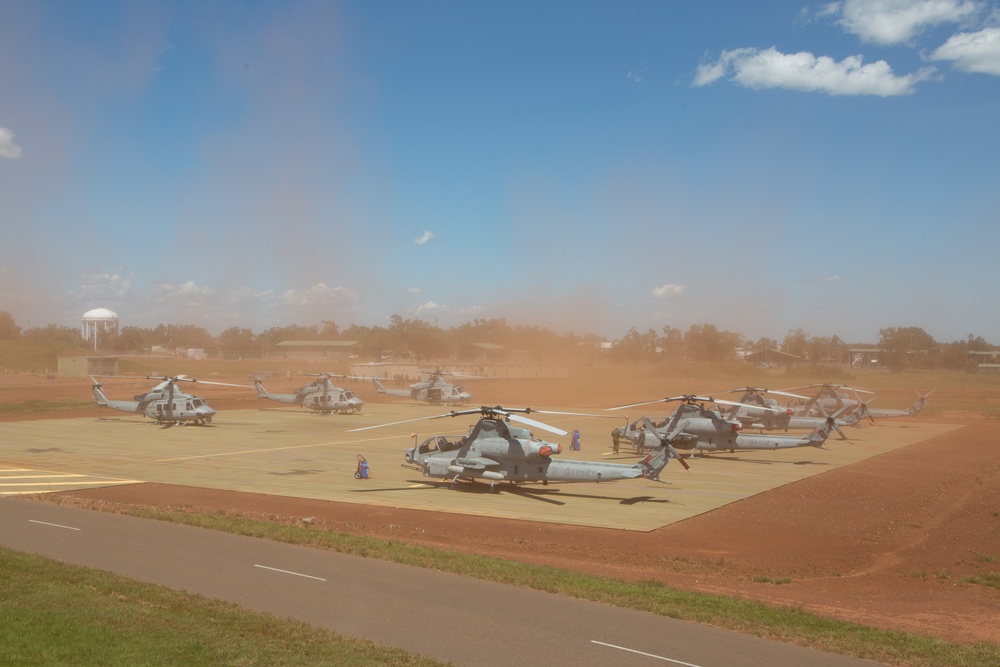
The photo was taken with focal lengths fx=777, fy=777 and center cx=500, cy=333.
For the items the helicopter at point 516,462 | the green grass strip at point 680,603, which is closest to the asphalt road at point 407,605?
the green grass strip at point 680,603

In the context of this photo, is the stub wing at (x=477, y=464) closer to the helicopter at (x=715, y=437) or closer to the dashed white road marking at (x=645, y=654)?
the helicopter at (x=715, y=437)

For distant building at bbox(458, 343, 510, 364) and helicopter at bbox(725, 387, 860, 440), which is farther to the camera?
distant building at bbox(458, 343, 510, 364)

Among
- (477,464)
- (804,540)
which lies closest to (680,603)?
(804,540)

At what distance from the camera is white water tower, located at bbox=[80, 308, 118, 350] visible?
18025cm

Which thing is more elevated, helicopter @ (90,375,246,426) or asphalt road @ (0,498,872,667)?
helicopter @ (90,375,246,426)

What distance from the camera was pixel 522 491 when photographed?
85.7 ft

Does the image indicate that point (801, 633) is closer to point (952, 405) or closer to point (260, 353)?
point (952, 405)

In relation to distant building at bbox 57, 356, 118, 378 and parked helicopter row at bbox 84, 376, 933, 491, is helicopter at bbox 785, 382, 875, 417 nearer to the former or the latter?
parked helicopter row at bbox 84, 376, 933, 491

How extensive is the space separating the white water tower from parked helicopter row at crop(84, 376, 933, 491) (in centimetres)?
14477

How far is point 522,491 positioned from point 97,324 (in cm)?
18260

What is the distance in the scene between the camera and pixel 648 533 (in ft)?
65.9

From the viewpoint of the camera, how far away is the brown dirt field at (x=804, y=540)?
14516mm

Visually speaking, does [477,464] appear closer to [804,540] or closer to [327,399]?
[804,540]

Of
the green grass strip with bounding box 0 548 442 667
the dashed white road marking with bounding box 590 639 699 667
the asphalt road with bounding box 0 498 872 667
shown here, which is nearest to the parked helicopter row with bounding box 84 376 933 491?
the asphalt road with bounding box 0 498 872 667
